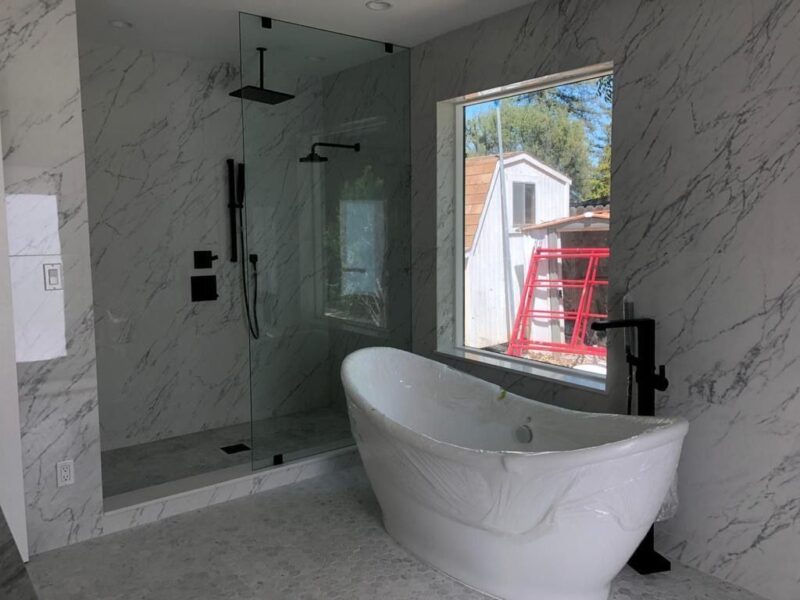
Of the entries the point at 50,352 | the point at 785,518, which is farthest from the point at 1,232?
the point at 785,518

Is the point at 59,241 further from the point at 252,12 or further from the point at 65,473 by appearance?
the point at 252,12

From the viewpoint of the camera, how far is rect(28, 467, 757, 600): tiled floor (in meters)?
2.46

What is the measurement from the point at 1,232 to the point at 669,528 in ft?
10.0

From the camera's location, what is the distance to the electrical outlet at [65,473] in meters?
2.82

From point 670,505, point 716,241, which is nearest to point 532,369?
point 670,505

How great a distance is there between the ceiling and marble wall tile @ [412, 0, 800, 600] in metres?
0.63

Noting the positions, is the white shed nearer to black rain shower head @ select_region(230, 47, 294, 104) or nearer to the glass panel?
the glass panel

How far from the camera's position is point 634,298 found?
2.82 metres

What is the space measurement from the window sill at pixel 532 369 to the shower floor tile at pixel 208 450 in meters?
0.84

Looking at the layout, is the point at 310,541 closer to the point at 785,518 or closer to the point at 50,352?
the point at 50,352

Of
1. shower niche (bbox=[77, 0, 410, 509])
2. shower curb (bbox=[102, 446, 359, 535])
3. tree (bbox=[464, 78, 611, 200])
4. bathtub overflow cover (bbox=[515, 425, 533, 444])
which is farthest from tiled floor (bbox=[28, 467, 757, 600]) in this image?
tree (bbox=[464, 78, 611, 200])

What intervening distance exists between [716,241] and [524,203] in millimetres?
1245

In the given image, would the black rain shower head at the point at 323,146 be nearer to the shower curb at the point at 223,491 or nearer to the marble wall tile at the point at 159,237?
the marble wall tile at the point at 159,237

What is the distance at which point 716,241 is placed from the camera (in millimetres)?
2506
